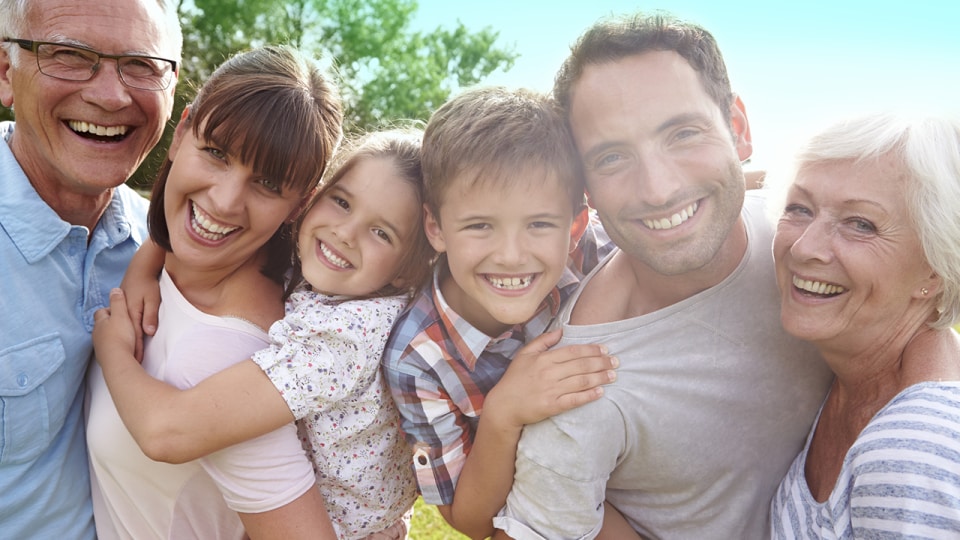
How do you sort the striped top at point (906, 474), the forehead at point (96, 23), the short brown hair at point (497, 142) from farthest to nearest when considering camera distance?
the forehead at point (96, 23) → the short brown hair at point (497, 142) → the striped top at point (906, 474)

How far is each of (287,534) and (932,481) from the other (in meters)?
1.90

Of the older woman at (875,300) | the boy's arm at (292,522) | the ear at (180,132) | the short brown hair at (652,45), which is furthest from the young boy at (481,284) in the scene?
the ear at (180,132)

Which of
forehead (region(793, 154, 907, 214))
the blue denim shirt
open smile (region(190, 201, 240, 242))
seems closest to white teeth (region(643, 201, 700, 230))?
forehead (region(793, 154, 907, 214))

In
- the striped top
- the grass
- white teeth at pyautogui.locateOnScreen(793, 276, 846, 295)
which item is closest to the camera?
the striped top

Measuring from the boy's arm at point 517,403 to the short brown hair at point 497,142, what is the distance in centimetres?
60

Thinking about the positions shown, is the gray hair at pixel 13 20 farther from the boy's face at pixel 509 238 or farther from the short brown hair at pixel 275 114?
the boy's face at pixel 509 238

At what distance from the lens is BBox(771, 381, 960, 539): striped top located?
1.75m

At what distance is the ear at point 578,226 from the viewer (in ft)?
9.02

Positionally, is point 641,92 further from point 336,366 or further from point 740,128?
point 336,366

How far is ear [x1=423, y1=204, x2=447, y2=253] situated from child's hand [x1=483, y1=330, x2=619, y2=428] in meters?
0.54

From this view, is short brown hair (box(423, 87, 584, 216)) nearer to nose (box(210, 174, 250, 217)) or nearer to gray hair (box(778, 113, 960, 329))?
nose (box(210, 174, 250, 217))

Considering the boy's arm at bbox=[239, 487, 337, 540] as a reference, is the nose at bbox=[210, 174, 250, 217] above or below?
above

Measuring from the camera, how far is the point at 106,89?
2.66 m

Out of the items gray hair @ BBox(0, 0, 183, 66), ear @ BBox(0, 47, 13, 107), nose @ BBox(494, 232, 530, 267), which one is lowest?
nose @ BBox(494, 232, 530, 267)
